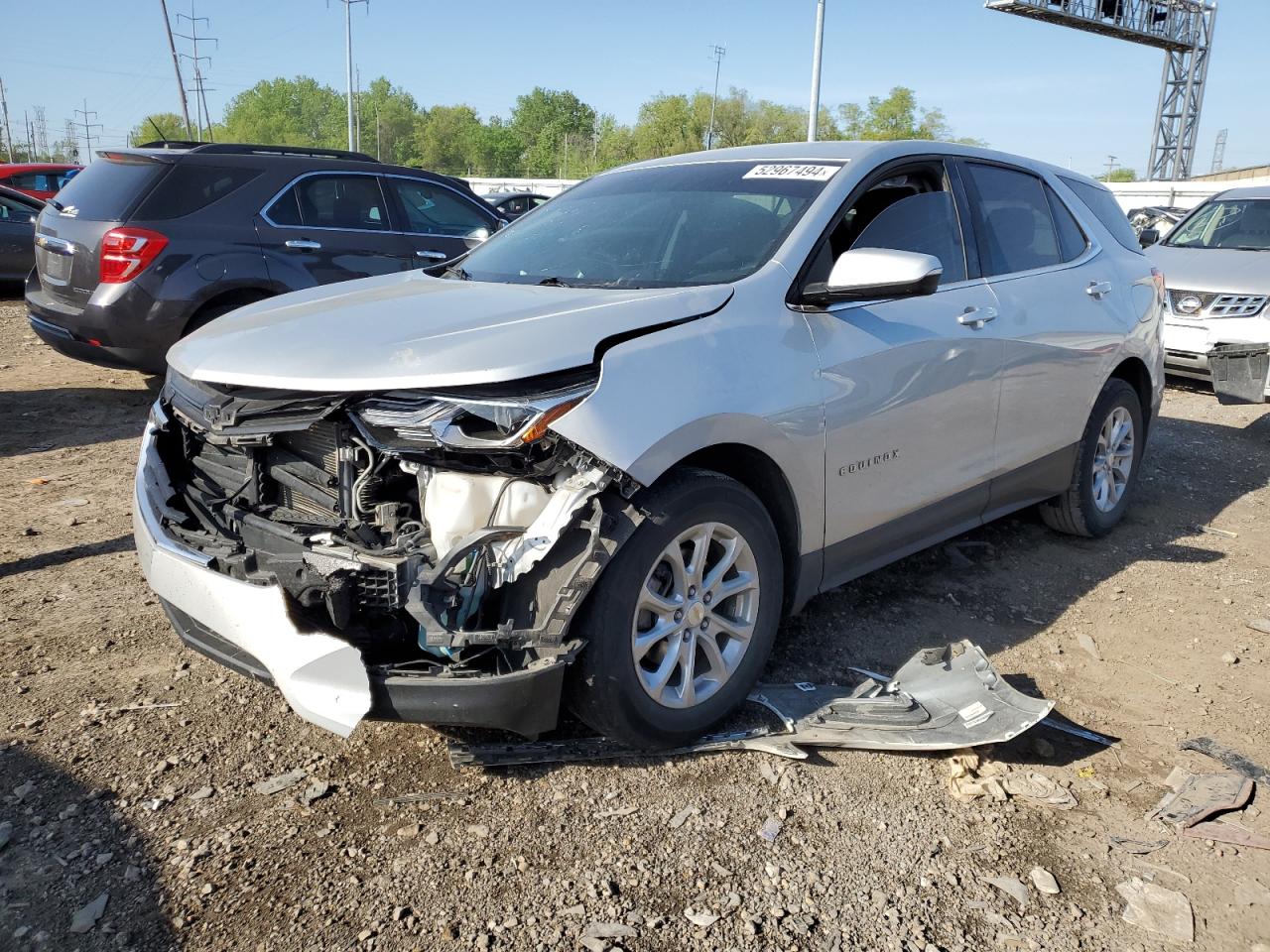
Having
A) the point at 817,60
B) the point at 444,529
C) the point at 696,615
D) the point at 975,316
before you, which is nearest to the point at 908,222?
the point at 975,316

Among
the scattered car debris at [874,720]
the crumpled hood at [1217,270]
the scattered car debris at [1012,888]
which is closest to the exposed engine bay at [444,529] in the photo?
the scattered car debris at [874,720]

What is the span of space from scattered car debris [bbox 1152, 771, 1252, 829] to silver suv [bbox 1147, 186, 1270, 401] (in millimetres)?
5504

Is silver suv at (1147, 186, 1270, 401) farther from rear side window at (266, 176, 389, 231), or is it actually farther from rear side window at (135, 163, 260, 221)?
rear side window at (135, 163, 260, 221)

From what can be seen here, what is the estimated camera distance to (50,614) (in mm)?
3994

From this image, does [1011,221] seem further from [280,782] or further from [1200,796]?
[280,782]

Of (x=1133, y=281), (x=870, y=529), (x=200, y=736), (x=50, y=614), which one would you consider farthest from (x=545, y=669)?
(x=1133, y=281)

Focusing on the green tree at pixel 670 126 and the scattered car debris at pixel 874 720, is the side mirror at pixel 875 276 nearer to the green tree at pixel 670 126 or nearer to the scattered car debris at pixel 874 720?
the scattered car debris at pixel 874 720

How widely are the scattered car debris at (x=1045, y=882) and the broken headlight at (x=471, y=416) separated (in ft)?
5.58

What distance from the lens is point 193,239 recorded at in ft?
22.7

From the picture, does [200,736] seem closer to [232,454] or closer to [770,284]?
[232,454]

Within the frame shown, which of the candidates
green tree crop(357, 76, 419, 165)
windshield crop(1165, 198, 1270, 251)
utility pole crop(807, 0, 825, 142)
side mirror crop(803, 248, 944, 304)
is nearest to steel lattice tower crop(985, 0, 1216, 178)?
utility pole crop(807, 0, 825, 142)

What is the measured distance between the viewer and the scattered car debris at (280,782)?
292cm

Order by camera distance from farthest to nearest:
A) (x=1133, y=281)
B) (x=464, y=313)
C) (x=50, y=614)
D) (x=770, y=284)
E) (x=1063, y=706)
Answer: (x=1133, y=281) < (x=50, y=614) < (x=1063, y=706) < (x=770, y=284) < (x=464, y=313)

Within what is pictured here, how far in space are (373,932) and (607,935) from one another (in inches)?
21.3
